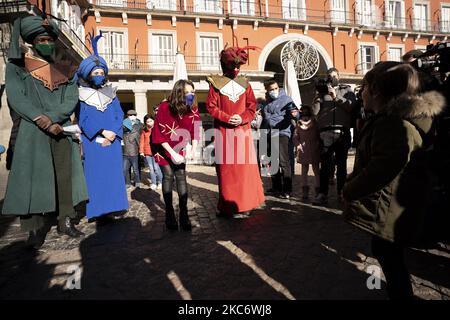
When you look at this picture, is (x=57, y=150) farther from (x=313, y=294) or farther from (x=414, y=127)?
(x=414, y=127)

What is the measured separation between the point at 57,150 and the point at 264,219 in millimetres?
2616

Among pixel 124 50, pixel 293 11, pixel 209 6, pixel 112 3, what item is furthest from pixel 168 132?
pixel 293 11

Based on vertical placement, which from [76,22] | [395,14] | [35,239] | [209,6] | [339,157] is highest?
[395,14]

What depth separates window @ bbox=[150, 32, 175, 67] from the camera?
68.2ft

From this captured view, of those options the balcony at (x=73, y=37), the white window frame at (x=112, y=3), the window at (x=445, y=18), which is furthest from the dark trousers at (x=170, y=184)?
the window at (x=445, y=18)

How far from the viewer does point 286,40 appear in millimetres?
22922

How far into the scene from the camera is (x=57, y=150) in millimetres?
3449

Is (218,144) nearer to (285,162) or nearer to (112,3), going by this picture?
(285,162)

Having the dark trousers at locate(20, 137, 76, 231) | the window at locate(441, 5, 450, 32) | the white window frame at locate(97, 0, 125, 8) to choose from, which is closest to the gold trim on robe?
the dark trousers at locate(20, 137, 76, 231)

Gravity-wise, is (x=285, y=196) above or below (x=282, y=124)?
below

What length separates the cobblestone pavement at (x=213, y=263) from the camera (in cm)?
219

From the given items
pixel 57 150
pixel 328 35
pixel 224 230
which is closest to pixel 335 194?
pixel 224 230

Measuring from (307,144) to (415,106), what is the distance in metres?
3.51

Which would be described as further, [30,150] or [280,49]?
[280,49]
